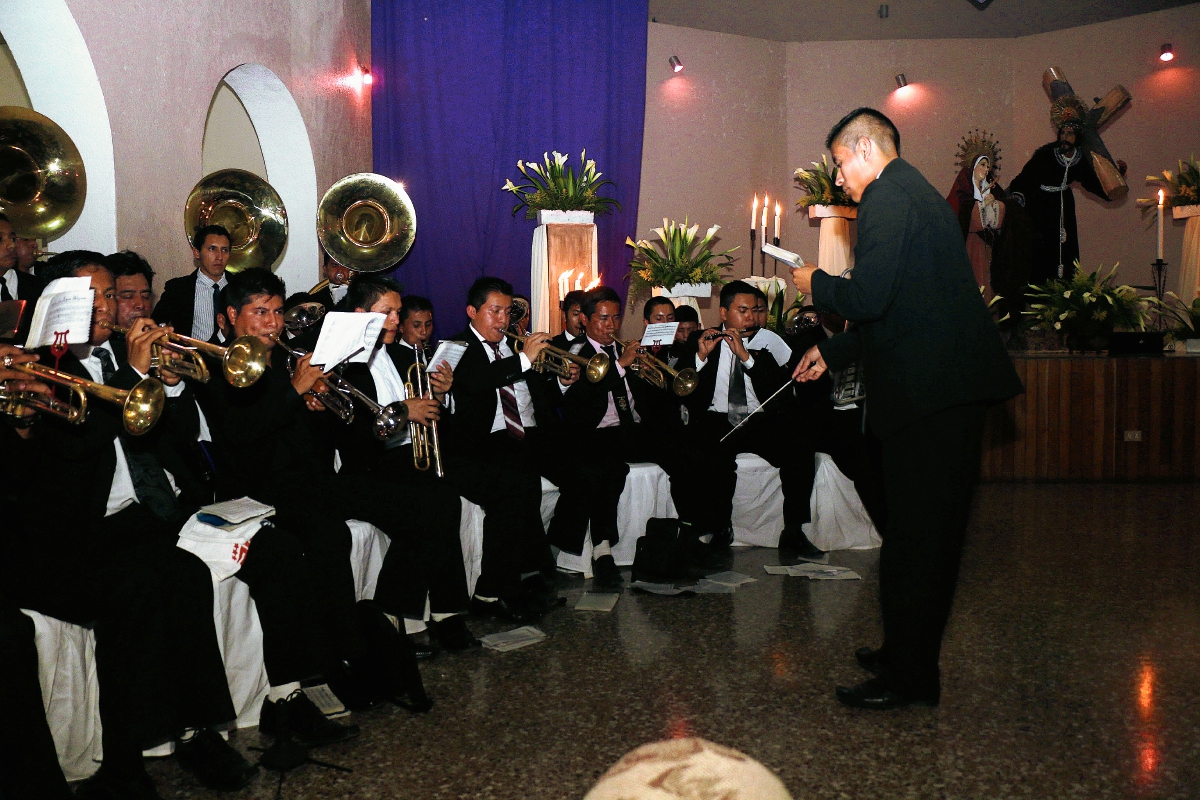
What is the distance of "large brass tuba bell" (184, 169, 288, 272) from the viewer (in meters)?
4.99

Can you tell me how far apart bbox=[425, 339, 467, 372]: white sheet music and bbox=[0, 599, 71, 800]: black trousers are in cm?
226

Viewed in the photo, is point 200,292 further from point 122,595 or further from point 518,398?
point 122,595

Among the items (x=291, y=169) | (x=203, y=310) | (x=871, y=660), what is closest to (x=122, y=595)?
(x=871, y=660)

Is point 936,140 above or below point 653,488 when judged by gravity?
above

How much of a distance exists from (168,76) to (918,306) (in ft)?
13.4

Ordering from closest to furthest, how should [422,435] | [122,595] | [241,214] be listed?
[122,595] < [422,435] < [241,214]

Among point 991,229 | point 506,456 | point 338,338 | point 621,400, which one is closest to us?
point 338,338

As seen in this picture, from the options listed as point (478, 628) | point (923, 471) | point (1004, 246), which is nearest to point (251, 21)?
point (478, 628)

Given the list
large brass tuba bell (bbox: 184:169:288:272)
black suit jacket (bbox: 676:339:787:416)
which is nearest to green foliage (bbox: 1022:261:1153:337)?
black suit jacket (bbox: 676:339:787:416)

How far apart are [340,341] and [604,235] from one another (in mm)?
5376

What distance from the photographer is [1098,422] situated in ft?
22.9

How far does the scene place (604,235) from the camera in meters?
8.29

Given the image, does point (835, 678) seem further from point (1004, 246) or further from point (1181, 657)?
point (1004, 246)

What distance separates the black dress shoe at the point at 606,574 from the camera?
437cm
